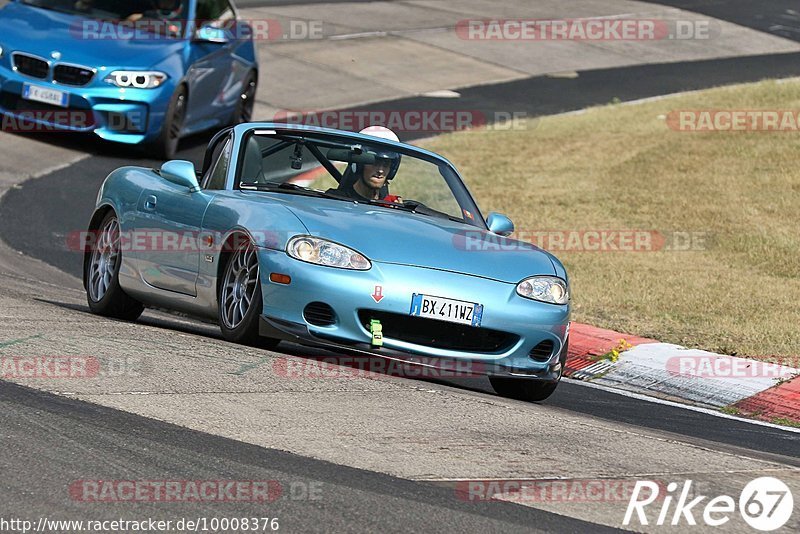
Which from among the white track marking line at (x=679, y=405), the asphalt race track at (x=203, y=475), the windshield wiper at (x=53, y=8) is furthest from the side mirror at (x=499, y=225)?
the windshield wiper at (x=53, y=8)

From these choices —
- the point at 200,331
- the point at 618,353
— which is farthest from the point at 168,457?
the point at 618,353

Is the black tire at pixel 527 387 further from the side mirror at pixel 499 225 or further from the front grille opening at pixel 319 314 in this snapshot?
the front grille opening at pixel 319 314

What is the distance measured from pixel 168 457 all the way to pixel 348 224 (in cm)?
272

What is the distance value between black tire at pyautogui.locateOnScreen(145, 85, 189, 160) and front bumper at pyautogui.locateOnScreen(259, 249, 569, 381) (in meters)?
9.01

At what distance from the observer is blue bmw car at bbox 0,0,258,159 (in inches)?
639

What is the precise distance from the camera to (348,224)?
27.0 ft

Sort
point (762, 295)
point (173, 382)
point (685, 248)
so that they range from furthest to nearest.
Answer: point (685, 248) → point (762, 295) → point (173, 382)

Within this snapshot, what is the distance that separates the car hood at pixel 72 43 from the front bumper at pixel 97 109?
0.28m

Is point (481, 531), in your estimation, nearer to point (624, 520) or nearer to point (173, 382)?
point (624, 520)

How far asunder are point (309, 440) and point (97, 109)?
10.8 meters

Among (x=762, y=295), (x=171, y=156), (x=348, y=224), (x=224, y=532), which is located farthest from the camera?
(x=171, y=156)

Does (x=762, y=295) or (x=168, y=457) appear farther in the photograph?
(x=762, y=295)

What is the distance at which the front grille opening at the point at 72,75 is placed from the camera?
1617 centimetres

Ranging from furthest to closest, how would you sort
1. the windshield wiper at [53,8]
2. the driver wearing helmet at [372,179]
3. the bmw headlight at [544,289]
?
the windshield wiper at [53,8] → the driver wearing helmet at [372,179] → the bmw headlight at [544,289]
